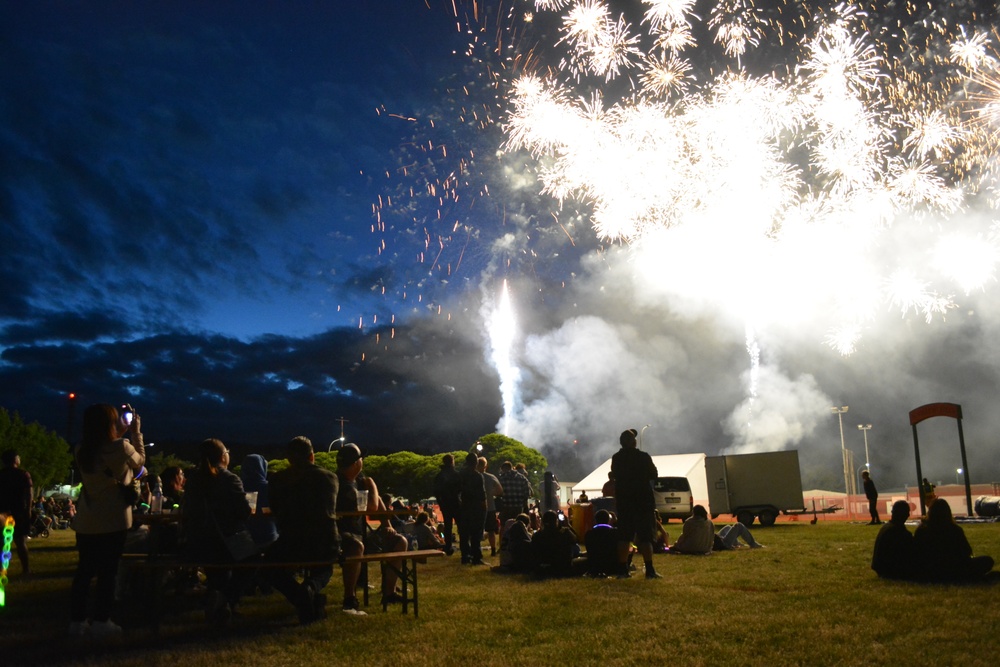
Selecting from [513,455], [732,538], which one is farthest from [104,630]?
[513,455]

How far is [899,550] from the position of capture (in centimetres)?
850

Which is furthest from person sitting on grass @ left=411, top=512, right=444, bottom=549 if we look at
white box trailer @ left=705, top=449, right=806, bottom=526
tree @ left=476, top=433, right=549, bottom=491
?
tree @ left=476, top=433, right=549, bottom=491

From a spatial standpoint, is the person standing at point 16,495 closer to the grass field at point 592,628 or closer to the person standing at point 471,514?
the grass field at point 592,628

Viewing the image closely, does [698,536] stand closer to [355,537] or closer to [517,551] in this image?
[517,551]

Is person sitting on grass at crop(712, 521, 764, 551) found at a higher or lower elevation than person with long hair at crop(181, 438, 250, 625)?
lower

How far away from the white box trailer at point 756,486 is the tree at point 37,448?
66.2 metres

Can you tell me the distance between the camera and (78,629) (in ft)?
19.4

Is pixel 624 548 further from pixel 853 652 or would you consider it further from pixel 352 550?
pixel 853 652

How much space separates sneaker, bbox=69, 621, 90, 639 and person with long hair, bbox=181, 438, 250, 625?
0.93 meters

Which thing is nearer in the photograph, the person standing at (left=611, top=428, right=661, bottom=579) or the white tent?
the person standing at (left=611, top=428, right=661, bottom=579)

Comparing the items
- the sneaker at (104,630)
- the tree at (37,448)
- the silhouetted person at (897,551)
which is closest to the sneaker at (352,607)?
the sneaker at (104,630)

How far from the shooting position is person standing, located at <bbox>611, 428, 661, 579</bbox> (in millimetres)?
9594

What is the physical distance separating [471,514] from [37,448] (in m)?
76.3

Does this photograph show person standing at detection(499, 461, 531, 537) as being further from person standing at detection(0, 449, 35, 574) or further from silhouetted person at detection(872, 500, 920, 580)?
person standing at detection(0, 449, 35, 574)
